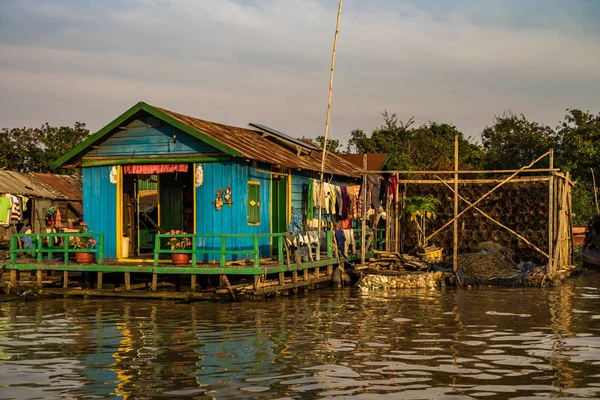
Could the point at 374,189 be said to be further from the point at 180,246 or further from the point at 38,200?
the point at 38,200

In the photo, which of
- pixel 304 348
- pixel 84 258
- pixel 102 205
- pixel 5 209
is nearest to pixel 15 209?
pixel 5 209

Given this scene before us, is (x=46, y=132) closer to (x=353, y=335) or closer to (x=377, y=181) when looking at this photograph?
(x=377, y=181)

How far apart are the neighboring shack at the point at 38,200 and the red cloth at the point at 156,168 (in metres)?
7.84

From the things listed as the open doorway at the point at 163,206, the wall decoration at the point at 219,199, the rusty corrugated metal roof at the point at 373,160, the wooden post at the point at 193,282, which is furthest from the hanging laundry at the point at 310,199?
the rusty corrugated metal roof at the point at 373,160

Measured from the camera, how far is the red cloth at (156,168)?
2045 cm

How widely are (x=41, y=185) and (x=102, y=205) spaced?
1401cm

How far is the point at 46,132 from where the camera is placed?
1996 inches

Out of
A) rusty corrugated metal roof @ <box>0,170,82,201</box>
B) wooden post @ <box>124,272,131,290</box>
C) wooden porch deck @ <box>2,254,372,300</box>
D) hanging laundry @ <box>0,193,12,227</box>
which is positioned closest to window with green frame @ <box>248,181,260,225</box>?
wooden porch deck @ <box>2,254,372,300</box>

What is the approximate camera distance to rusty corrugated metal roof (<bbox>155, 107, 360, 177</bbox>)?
20484mm

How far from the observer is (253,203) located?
69.4 feet

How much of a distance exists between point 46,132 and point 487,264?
3492 cm

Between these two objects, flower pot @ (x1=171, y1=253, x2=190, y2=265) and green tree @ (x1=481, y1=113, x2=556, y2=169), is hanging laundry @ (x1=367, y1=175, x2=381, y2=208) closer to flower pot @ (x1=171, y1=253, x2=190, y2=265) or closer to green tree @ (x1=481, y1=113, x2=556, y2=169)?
flower pot @ (x1=171, y1=253, x2=190, y2=265)

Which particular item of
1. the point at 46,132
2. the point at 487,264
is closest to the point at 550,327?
the point at 487,264

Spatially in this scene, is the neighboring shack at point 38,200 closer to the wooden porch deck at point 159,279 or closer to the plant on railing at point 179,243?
the wooden porch deck at point 159,279
